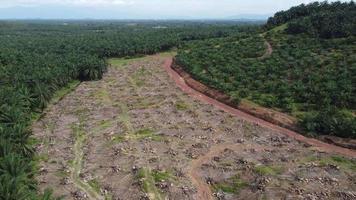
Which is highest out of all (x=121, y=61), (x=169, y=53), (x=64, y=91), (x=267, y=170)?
(x=267, y=170)

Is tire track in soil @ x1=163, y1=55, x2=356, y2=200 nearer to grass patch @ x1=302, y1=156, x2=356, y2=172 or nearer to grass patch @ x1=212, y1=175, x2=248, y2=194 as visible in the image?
grass patch @ x1=212, y1=175, x2=248, y2=194

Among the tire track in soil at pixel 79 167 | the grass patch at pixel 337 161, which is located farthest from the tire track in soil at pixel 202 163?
the tire track in soil at pixel 79 167

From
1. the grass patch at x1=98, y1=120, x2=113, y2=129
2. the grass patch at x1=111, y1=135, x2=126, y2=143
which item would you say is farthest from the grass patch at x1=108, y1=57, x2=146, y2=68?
the grass patch at x1=111, y1=135, x2=126, y2=143

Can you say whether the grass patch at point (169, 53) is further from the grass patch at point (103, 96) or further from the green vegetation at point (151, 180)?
the green vegetation at point (151, 180)

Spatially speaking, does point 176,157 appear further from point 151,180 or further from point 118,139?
point 118,139

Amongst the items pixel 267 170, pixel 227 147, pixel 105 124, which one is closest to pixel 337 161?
pixel 267 170

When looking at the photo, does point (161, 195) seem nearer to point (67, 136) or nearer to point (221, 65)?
point (67, 136)
